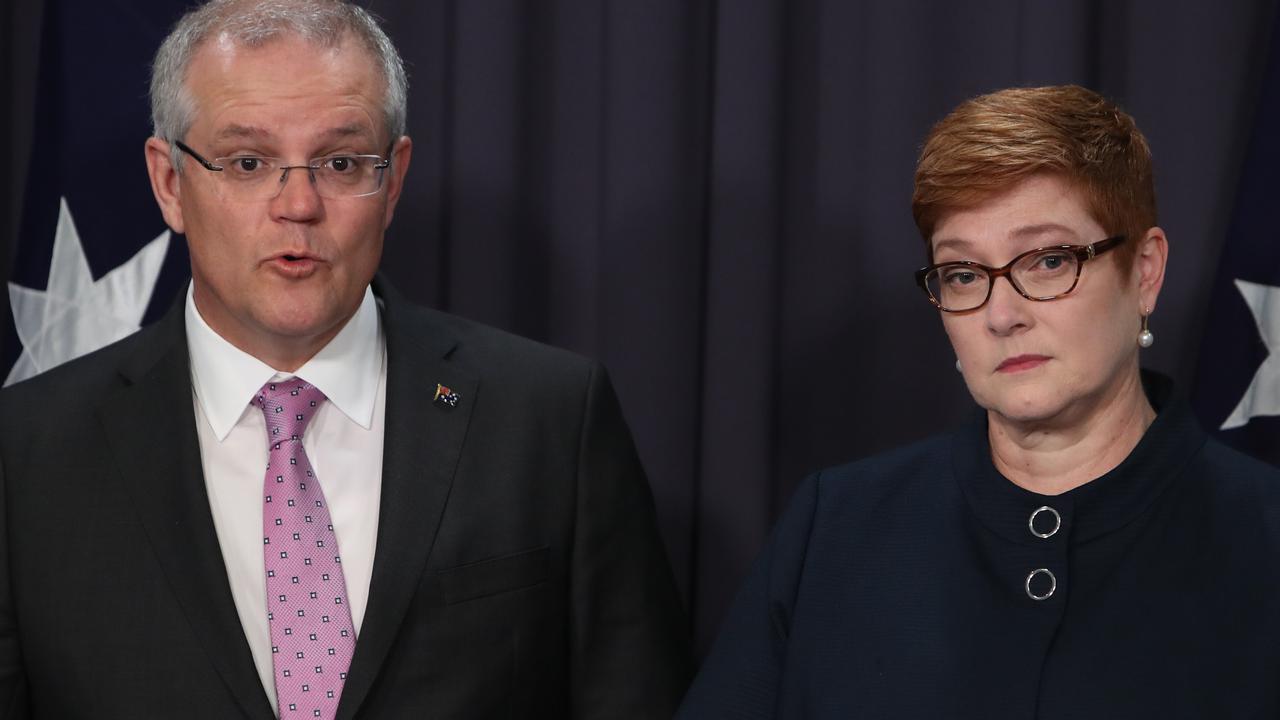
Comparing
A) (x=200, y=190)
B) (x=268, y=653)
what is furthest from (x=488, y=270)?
(x=268, y=653)

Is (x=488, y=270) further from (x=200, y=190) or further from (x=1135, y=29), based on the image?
(x=1135, y=29)

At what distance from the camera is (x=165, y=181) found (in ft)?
6.84

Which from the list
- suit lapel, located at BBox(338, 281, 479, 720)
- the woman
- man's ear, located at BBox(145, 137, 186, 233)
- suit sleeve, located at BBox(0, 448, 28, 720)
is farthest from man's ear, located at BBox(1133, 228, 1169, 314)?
suit sleeve, located at BBox(0, 448, 28, 720)

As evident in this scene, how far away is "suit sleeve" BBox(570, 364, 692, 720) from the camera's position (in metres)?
2.12

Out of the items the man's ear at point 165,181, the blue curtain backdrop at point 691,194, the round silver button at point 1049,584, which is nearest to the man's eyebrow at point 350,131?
the man's ear at point 165,181

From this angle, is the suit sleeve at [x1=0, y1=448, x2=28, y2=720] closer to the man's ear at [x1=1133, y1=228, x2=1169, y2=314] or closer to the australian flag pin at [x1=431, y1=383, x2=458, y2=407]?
the australian flag pin at [x1=431, y1=383, x2=458, y2=407]

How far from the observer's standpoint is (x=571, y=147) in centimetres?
264

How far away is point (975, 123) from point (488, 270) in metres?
1.06

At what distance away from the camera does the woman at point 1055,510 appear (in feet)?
5.63

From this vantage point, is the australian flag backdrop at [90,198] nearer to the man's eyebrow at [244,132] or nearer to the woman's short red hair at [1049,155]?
the man's eyebrow at [244,132]

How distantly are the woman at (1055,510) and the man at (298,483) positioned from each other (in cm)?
35

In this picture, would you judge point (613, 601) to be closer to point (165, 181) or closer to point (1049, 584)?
point (1049, 584)

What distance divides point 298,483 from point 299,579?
125 millimetres

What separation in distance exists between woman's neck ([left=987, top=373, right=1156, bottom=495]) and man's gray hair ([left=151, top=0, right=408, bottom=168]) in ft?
3.09
